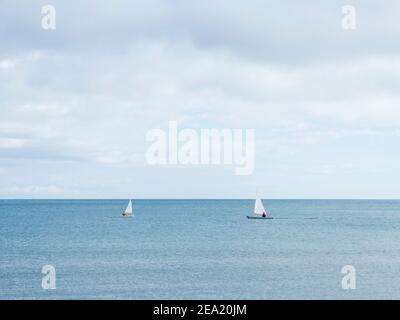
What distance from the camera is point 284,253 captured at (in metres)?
76.2

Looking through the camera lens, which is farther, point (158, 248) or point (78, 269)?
point (158, 248)

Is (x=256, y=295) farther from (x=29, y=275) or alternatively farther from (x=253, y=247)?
(x=253, y=247)

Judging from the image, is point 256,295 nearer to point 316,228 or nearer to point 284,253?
point 284,253

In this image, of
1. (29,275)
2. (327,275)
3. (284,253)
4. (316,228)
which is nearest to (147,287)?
(29,275)
